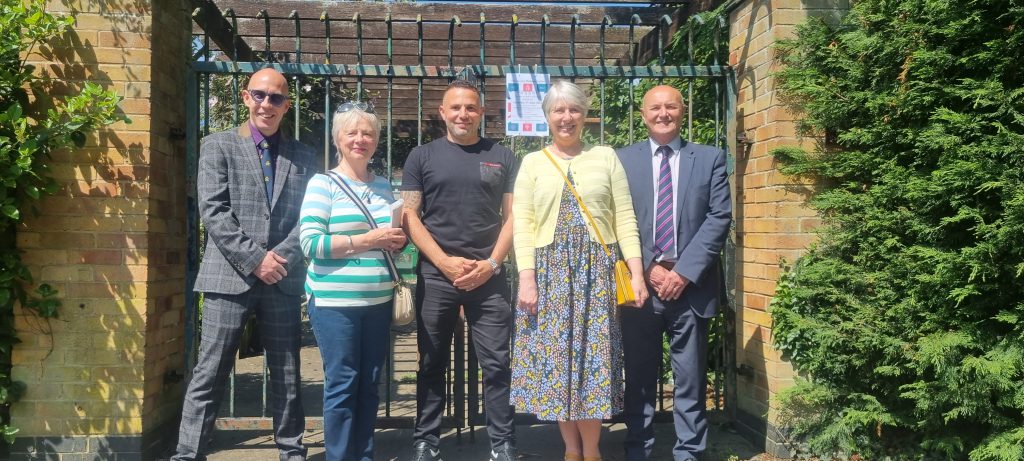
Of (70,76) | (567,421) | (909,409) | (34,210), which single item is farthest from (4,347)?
(909,409)

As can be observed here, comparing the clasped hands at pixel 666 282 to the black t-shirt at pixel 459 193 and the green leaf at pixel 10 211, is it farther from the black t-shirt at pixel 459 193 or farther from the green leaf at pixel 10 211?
the green leaf at pixel 10 211

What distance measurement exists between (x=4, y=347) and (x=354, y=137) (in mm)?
2011

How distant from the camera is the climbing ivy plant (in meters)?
3.09

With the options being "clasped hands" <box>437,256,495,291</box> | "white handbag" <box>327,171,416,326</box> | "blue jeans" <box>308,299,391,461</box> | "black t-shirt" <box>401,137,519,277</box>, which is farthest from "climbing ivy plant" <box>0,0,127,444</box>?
"clasped hands" <box>437,256,495,291</box>

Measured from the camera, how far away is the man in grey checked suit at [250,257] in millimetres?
3242

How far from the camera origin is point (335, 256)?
10.0 ft

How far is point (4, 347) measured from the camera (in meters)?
3.32

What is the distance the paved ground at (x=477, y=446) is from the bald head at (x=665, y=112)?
1778 millimetres

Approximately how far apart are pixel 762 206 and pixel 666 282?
88 cm

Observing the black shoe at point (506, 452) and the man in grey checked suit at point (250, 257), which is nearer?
the man in grey checked suit at point (250, 257)

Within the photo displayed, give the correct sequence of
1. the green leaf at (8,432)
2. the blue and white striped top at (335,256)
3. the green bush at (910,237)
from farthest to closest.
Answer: the green leaf at (8,432) < the blue and white striped top at (335,256) < the green bush at (910,237)

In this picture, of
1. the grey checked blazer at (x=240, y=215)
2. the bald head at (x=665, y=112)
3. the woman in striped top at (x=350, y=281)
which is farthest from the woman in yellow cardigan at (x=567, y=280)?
the grey checked blazer at (x=240, y=215)

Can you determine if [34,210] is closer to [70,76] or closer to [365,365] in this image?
[70,76]

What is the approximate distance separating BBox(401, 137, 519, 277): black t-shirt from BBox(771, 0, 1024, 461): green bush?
1.58 m
